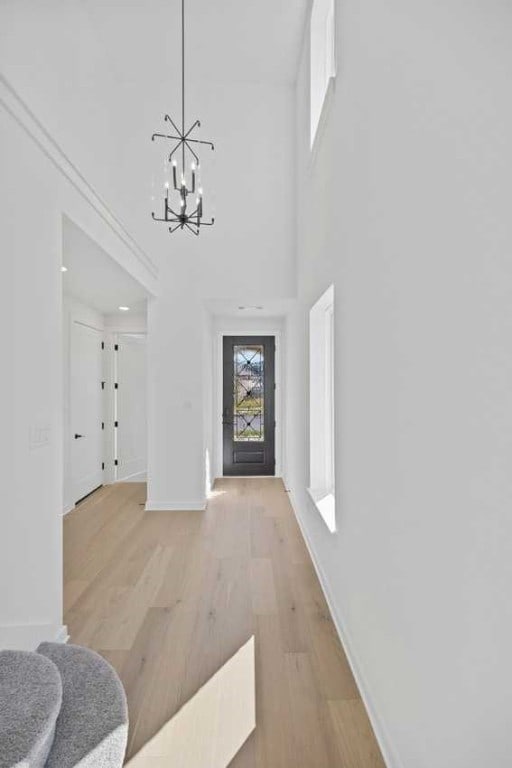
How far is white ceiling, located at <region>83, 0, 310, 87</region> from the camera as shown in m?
4.18

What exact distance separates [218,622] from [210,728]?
815 mm

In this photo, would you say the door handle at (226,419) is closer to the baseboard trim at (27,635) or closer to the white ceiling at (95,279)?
the white ceiling at (95,279)

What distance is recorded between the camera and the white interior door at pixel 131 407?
6.21m

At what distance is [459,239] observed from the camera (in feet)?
3.46

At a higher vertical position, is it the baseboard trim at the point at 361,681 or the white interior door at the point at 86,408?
the white interior door at the point at 86,408

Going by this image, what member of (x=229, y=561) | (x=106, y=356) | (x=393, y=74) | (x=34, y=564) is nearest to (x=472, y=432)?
Result: (x=393, y=74)

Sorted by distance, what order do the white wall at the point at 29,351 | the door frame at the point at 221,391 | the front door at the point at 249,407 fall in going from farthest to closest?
1. the front door at the point at 249,407
2. the door frame at the point at 221,391
3. the white wall at the point at 29,351

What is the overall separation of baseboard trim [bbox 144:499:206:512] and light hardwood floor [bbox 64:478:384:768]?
0.86 feet

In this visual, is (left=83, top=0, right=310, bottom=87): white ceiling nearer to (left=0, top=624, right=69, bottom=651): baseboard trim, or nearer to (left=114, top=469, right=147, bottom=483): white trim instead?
(left=114, top=469, right=147, bottom=483): white trim

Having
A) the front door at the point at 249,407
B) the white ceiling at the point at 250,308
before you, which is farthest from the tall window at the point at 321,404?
the front door at the point at 249,407

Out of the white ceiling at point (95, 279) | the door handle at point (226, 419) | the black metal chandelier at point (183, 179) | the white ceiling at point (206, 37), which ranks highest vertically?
the white ceiling at point (206, 37)

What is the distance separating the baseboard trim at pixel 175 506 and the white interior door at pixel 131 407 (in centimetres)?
144

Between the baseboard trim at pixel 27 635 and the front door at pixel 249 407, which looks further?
the front door at pixel 249 407

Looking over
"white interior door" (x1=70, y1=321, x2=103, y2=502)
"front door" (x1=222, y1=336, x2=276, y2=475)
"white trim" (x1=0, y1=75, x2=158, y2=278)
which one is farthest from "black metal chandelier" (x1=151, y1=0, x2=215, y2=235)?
"front door" (x1=222, y1=336, x2=276, y2=475)
